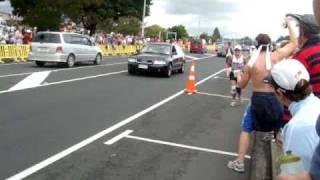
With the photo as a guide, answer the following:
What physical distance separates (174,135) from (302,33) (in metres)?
4.78

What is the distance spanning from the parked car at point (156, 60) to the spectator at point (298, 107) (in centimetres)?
1897

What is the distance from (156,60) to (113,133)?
13.3 metres

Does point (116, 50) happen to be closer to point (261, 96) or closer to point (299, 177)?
point (261, 96)

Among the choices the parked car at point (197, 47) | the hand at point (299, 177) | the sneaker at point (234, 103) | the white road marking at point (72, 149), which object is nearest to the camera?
the hand at point (299, 177)

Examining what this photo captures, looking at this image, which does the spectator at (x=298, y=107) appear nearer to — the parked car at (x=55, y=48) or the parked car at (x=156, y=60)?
the parked car at (x=156, y=60)

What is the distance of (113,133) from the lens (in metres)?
9.06

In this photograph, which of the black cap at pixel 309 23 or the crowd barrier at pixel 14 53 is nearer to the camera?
the black cap at pixel 309 23

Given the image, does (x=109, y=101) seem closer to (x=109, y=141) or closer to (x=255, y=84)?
(x=109, y=141)

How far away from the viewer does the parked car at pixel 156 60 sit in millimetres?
22109

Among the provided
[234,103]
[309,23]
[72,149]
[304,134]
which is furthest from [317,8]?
[234,103]

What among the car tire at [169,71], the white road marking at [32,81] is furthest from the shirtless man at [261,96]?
the car tire at [169,71]

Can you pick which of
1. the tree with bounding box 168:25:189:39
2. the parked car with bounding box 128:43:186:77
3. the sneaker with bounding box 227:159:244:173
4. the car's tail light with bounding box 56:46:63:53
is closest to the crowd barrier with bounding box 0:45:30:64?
the car's tail light with bounding box 56:46:63:53

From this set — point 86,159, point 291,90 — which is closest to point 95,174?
point 86,159

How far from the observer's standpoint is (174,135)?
9289 millimetres
